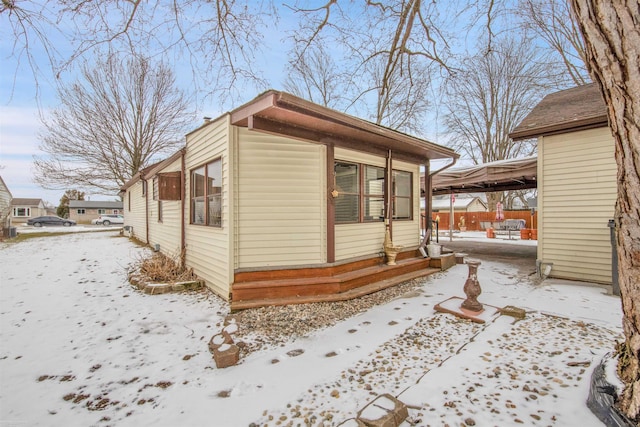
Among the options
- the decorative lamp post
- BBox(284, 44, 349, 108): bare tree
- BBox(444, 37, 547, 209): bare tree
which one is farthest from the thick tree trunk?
BBox(444, 37, 547, 209): bare tree

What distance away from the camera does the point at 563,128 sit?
504 cm

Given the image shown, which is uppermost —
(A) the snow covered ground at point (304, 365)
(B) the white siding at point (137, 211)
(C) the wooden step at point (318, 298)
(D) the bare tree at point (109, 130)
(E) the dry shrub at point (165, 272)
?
(D) the bare tree at point (109, 130)

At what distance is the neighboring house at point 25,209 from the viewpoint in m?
37.2

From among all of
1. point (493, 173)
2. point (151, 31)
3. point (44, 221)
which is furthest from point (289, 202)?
point (44, 221)

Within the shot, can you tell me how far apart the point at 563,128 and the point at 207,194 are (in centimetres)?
654

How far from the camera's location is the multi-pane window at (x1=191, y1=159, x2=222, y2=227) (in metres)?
4.73

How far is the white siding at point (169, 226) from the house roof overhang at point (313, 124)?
11.3 ft

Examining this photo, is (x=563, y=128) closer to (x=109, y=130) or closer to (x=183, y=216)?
(x=183, y=216)

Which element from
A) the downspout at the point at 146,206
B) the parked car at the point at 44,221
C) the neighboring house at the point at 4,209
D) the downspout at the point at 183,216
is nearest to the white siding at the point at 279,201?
the downspout at the point at 183,216

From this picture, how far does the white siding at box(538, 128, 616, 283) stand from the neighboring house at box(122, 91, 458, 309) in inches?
90.2

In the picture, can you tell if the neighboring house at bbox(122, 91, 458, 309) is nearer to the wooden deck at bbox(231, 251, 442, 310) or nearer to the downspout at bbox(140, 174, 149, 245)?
the wooden deck at bbox(231, 251, 442, 310)

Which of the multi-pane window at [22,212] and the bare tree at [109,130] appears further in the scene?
→ the multi-pane window at [22,212]

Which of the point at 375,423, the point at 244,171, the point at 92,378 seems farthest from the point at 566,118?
the point at 92,378

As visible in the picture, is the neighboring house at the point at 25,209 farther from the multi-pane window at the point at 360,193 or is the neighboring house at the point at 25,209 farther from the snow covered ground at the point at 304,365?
the multi-pane window at the point at 360,193
